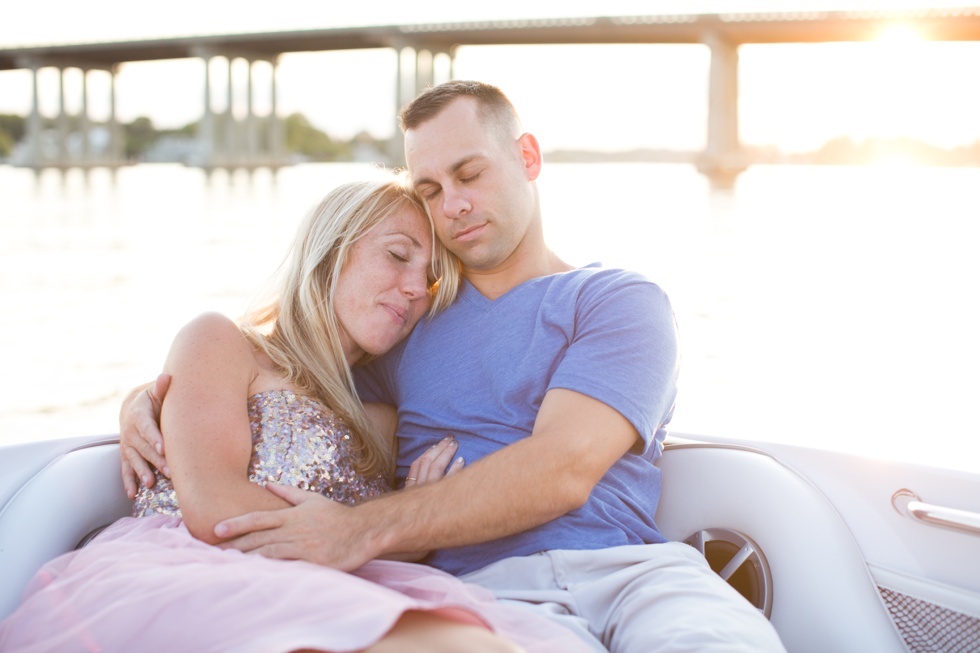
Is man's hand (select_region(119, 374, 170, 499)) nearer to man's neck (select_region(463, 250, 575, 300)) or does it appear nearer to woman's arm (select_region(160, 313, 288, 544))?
woman's arm (select_region(160, 313, 288, 544))

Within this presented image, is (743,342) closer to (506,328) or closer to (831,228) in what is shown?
(506,328)

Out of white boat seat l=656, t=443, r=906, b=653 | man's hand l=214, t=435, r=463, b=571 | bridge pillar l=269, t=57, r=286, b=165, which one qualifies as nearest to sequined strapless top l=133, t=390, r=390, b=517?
man's hand l=214, t=435, r=463, b=571

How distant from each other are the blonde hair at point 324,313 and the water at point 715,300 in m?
0.47

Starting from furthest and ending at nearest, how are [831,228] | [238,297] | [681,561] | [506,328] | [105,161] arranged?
[105,161], [831,228], [238,297], [506,328], [681,561]

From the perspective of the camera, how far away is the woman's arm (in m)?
1.69

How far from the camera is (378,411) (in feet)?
7.51

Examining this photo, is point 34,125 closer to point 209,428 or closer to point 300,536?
point 209,428

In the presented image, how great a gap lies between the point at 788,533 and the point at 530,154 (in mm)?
1094

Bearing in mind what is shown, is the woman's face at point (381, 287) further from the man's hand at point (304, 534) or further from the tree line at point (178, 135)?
the tree line at point (178, 135)

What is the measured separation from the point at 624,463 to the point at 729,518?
30 cm

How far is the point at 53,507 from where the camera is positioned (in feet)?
6.35

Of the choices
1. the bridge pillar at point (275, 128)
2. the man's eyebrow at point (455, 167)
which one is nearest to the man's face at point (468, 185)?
the man's eyebrow at point (455, 167)

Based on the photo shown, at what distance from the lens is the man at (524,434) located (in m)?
1.68

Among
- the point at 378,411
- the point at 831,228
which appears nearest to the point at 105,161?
the point at 831,228
